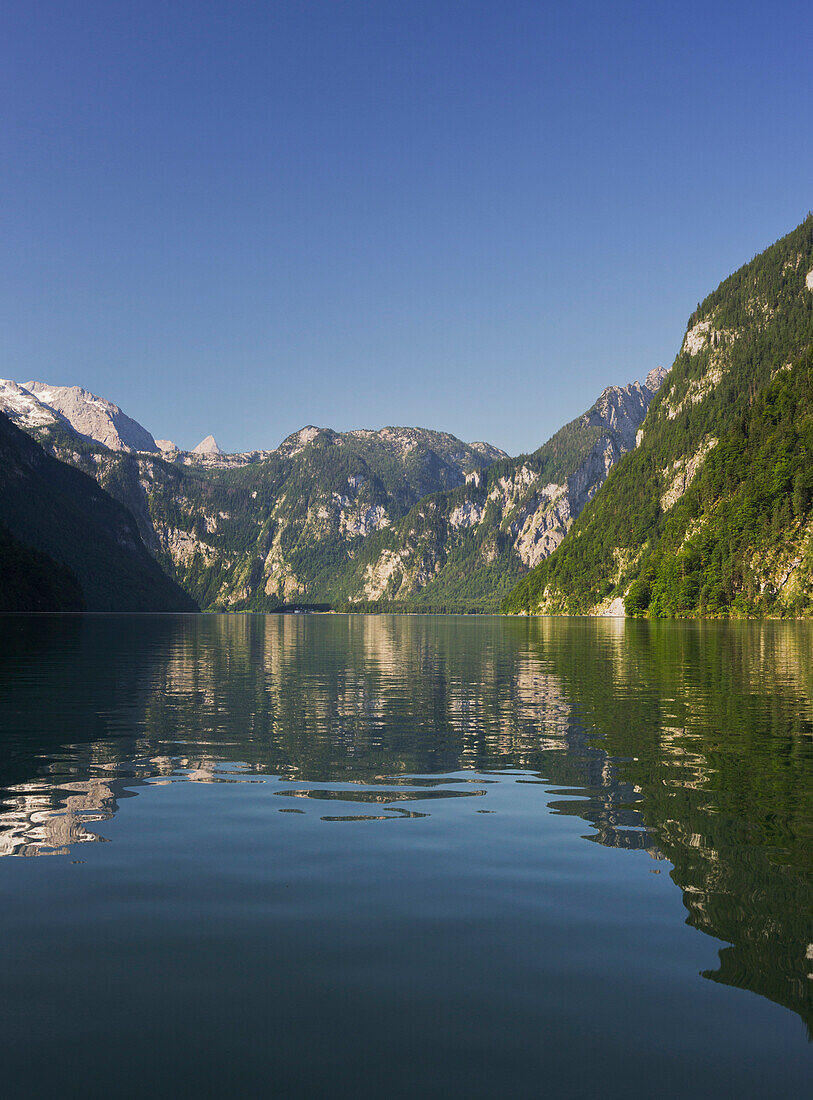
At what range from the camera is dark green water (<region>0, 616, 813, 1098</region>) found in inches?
311

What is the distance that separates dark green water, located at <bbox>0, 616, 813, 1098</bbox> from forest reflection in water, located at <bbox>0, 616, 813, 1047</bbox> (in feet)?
0.37

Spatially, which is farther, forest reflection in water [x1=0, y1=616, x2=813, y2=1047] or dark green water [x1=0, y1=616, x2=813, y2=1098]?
forest reflection in water [x1=0, y1=616, x2=813, y2=1047]

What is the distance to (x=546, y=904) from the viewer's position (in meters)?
12.1

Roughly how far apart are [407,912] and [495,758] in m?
13.2

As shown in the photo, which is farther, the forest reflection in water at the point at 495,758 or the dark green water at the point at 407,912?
the forest reflection in water at the point at 495,758

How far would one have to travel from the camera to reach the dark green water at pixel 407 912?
7.89 metres

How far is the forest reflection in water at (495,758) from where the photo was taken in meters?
13.5

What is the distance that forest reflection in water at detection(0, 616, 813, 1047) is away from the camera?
13.5 metres

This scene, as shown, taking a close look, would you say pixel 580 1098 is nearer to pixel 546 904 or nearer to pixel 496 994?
pixel 496 994

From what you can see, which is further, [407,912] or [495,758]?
[495,758]

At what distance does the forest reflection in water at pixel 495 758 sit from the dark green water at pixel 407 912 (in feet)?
0.37

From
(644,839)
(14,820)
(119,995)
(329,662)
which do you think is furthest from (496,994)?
(329,662)

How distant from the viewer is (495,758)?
24688 mm

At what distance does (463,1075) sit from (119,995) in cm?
395
